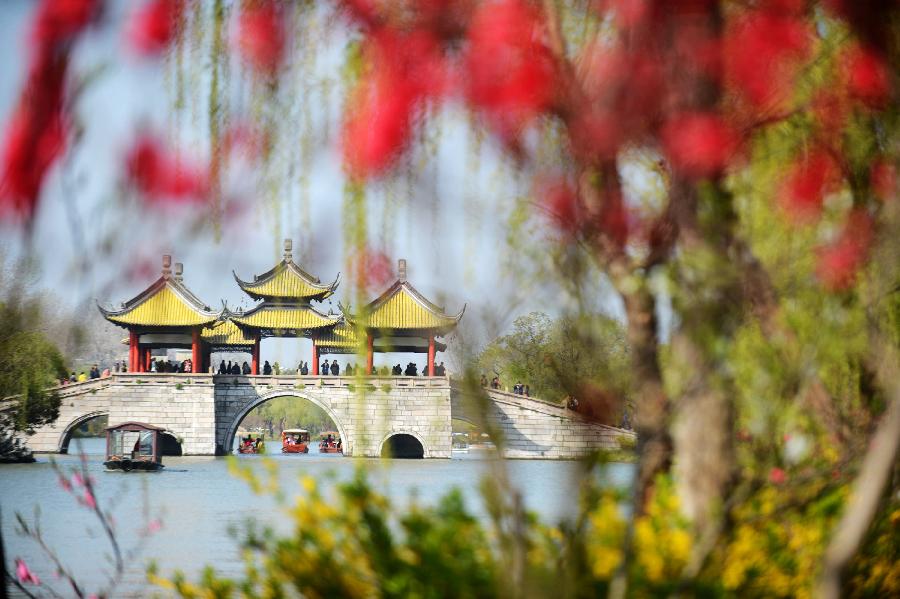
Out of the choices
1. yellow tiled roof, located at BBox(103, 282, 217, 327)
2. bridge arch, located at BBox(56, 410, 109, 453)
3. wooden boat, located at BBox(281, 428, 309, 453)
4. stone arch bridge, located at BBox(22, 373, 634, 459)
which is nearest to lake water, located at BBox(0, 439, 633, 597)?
stone arch bridge, located at BBox(22, 373, 634, 459)

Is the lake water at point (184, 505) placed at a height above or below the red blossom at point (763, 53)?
below

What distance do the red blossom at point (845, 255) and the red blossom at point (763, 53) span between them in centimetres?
35

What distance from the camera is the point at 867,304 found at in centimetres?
206

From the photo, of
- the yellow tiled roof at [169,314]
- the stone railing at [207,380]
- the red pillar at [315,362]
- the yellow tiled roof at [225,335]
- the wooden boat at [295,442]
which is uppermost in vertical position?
the yellow tiled roof at [169,314]

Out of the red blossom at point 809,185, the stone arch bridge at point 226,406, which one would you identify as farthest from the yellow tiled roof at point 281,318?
the red blossom at point 809,185

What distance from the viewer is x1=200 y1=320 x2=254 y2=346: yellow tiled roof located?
102 ft

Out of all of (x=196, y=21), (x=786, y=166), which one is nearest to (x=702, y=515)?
(x=786, y=166)

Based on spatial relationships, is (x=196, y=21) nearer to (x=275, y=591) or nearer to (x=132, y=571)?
(x=275, y=591)

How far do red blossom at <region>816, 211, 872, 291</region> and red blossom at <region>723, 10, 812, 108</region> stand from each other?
1.14 feet

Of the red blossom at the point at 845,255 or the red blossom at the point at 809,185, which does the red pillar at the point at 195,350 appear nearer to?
the red blossom at the point at 809,185

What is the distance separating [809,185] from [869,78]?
28 cm

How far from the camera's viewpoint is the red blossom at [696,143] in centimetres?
175

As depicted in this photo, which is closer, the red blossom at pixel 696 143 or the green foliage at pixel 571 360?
the green foliage at pixel 571 360

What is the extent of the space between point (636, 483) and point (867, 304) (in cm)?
88
